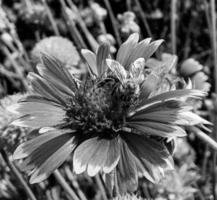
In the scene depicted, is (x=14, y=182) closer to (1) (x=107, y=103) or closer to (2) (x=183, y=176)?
(2) (x=183, y=176)

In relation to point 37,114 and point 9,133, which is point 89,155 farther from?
point 9,133

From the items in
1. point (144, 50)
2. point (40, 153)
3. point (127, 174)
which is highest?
point (144, 50)

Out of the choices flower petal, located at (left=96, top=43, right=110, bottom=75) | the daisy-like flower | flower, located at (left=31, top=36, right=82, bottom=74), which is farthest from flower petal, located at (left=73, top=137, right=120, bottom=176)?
flower, located at (left=31, top=36, right=82, bottom=74)

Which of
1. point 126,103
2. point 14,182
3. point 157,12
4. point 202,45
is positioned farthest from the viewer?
point 202,45

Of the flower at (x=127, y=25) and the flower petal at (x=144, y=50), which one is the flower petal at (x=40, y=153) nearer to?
the flower petal at (x=144, y=50)

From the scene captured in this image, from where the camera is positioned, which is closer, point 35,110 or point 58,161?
point 58,161

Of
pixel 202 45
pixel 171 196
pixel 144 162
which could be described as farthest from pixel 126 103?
pixel 202 45

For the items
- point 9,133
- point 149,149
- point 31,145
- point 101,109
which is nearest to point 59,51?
point 9,133

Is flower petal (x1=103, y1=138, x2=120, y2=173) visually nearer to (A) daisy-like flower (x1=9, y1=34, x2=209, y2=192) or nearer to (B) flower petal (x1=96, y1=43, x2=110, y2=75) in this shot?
(A) daisy-like flower (x1=9, y1=34, x2=209, y2=192)
